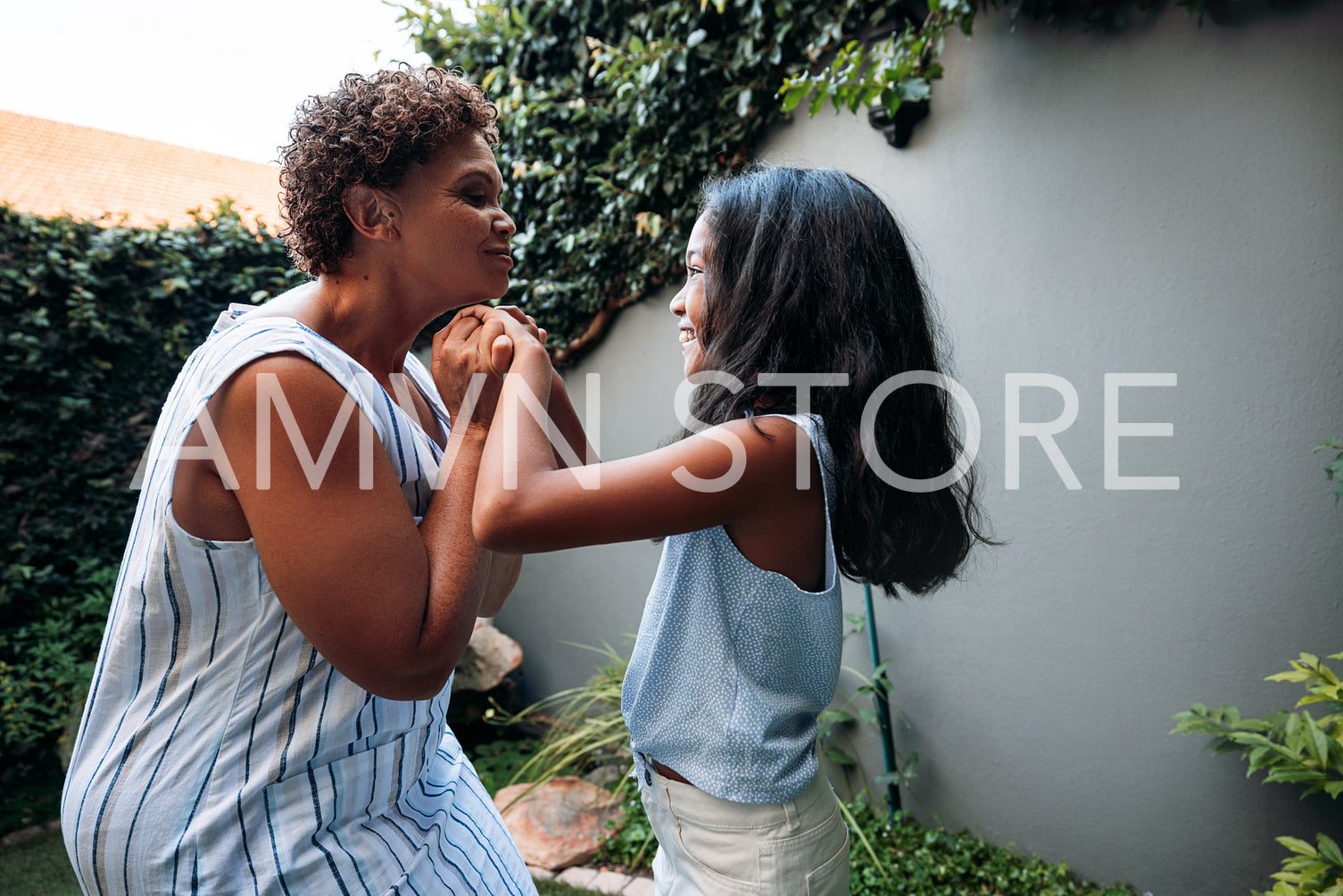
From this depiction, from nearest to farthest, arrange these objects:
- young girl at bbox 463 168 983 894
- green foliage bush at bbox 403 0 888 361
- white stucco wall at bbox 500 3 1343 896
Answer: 1. young girl at bbox 463 168 983 894
2. white stucco wall at bbox 500 3 1343 896
3. green foliage bush at bbox 403 0 888 361

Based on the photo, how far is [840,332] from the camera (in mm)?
1371

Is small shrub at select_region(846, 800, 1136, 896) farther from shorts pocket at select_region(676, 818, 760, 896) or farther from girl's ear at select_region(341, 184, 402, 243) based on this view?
girl's ear at select_region(341, 184, 402, 243)

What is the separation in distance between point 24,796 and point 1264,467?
18.2ft

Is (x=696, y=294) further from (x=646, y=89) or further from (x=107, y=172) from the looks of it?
(x=107, y=172)

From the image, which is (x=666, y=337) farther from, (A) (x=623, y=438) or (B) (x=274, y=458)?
(B) (x=274, y=458)

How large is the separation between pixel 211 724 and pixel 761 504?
836 mm

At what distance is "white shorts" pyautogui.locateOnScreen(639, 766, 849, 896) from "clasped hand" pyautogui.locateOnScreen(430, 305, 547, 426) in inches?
27.9

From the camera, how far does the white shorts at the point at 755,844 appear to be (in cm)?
126

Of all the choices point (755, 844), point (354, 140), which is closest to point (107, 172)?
point (354, 140)

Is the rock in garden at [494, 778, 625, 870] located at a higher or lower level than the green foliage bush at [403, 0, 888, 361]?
lower

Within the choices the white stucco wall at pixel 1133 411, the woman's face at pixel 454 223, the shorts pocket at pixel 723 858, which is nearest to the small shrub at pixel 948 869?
the white stucco wall at pixel 1133 411

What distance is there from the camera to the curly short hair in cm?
130

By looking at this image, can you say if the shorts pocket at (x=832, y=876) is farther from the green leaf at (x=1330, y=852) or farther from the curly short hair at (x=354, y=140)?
the green leaf at (x=1330, y=852)

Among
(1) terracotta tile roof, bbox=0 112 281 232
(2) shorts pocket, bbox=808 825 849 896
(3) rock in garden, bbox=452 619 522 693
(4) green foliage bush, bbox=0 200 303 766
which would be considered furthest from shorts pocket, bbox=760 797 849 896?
(1) terracotta tile roof, bbox=0 112 281 232
